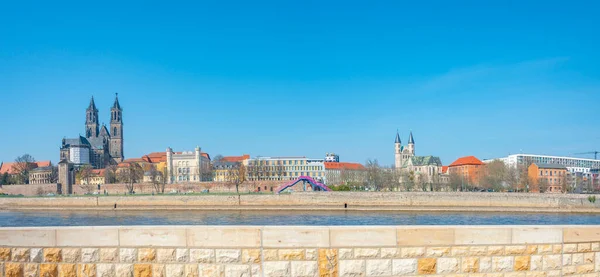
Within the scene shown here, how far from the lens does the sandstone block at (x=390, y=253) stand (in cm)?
705

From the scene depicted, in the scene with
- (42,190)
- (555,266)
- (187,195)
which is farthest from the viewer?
(42,190)

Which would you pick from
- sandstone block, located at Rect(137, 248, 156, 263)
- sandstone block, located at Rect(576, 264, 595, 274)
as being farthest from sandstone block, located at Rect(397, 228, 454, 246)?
sandstone block, located at Rect(137, 248, 156, 263)

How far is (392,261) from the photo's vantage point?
7.08 meters

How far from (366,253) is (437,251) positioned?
1.06 meters

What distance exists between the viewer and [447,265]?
721cm

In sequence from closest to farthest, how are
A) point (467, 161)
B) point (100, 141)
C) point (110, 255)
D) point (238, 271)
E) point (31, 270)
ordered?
point (238, 271)
point (110, 255)
point (31, 270)
point (467, 161)
point (100, 141)

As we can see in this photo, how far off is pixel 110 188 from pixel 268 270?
332ft

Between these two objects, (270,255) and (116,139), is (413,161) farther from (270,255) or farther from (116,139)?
(270,255)

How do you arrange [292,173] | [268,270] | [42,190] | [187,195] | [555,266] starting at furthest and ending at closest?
[292,173] < [42,190] < [187,195] < [555,266] < [268,270]

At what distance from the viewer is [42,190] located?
319ft

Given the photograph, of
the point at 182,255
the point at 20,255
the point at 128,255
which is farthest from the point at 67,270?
the point at 182,255

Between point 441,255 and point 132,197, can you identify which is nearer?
point 441,255

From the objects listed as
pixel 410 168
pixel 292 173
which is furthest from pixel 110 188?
pixel 410 168

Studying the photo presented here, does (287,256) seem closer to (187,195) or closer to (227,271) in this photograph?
(227,271)
